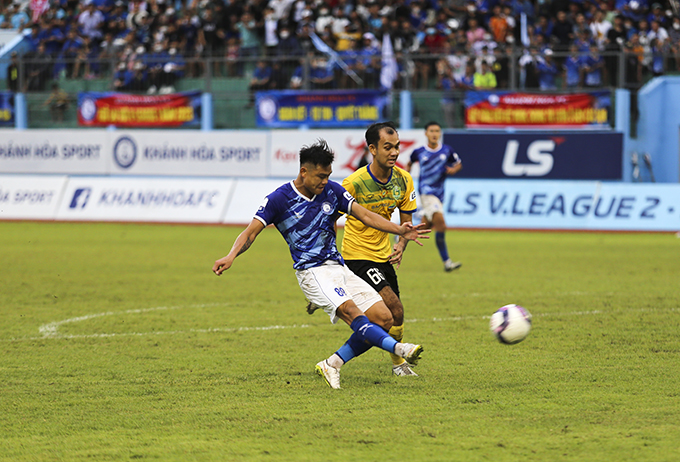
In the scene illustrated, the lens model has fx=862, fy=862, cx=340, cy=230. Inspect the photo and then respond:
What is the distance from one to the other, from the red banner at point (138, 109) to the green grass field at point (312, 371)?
42.0ft

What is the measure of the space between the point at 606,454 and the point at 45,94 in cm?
2589

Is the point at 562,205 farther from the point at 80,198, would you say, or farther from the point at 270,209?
the point at 270,209

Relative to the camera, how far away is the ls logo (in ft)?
73.9

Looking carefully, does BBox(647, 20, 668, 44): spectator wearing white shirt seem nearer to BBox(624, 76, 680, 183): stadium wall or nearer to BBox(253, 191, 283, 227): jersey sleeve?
BBox(624, 76, 680, 183): stadium wall

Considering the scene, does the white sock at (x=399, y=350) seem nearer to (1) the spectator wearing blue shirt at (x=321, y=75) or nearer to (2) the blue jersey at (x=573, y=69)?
(2) the blue jersey at (x=573, y=69)

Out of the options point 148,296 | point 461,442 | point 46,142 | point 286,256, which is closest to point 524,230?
point 286,256

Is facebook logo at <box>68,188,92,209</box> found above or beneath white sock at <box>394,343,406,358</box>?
beneath

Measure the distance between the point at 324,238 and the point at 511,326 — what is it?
1.58 meters

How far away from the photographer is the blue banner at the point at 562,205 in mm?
20359

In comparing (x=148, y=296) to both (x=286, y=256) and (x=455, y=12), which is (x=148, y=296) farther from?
(x=455, y=12)

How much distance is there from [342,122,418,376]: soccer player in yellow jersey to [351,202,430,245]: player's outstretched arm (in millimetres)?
462

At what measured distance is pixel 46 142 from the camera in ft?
87.8

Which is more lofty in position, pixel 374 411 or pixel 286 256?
pixel 374 411

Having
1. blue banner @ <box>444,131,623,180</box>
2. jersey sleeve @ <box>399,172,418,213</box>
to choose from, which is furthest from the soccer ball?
blue banner @ <box>444,131,623,180</box>
